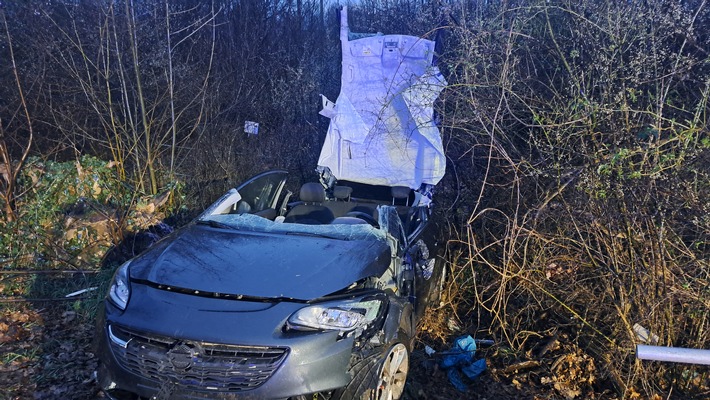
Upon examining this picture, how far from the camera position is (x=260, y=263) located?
3.71 metres

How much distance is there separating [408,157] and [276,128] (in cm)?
514

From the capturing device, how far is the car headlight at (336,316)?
3.22m

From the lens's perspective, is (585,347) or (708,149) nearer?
(708,149)

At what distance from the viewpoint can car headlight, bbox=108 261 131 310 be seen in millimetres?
3488

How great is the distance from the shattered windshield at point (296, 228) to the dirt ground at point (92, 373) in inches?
50.6

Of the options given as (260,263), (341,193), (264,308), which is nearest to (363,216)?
(341,193)

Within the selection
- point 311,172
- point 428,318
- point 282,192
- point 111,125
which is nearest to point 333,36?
point 311,172

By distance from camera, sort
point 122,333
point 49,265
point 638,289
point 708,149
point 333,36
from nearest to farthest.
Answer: point 122,333 → point 708,149 → point 638,289 → point 49,265 → point 333,36

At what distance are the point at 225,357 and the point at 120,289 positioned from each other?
1.03 m

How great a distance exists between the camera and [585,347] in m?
4.69

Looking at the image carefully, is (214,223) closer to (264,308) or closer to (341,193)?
(264,308)

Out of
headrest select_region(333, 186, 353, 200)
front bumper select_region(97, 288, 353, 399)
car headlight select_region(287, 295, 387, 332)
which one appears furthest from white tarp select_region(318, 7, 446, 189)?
front bumper select_region(97, 288, 353, 399)

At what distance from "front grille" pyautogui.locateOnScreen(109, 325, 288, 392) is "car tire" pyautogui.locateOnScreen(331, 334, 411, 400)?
480mm

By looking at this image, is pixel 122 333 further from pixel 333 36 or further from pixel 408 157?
pixel 333 36
